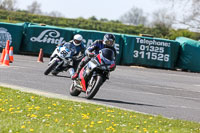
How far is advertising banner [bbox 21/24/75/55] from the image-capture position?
29.4 meters

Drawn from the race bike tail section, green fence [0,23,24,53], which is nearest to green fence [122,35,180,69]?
green fence [0,23,24,53]

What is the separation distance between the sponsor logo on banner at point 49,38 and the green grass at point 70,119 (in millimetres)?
18014

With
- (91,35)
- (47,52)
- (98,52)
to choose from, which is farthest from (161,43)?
(98,52)

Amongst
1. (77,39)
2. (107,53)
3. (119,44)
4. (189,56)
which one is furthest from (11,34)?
(107,53)

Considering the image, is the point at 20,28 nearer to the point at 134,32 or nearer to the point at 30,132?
the point at 30,132

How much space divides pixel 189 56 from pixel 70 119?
2190 cm

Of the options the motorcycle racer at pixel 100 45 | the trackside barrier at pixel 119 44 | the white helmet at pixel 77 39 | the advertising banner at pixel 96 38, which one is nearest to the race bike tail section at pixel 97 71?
the motorcycle racer at pixel 100 45

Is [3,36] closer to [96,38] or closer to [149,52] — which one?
[96,38]

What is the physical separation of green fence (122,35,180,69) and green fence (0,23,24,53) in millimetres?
5844

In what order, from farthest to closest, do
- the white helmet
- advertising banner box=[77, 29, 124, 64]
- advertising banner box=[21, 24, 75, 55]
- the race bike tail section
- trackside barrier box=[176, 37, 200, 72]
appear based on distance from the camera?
1. trackside barrier box=[176, 37, 200, 72]
2. advertising banner box=[77, 29, 124, 64]
3. advertising banner box=[21, 24, 75, 55]
4. the white helmet
5. the race bike tail section

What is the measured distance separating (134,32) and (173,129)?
2401 inches

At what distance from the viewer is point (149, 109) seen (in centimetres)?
1225

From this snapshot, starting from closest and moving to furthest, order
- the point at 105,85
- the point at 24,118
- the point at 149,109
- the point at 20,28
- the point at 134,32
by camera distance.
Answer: the point at 24,118
the point at 149,109
the point at 105,85
the point at 20,28
the point at 134,32

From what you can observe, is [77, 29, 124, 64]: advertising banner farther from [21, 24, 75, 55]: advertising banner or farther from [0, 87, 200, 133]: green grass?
[0, 87, 200, 133]: green grass
